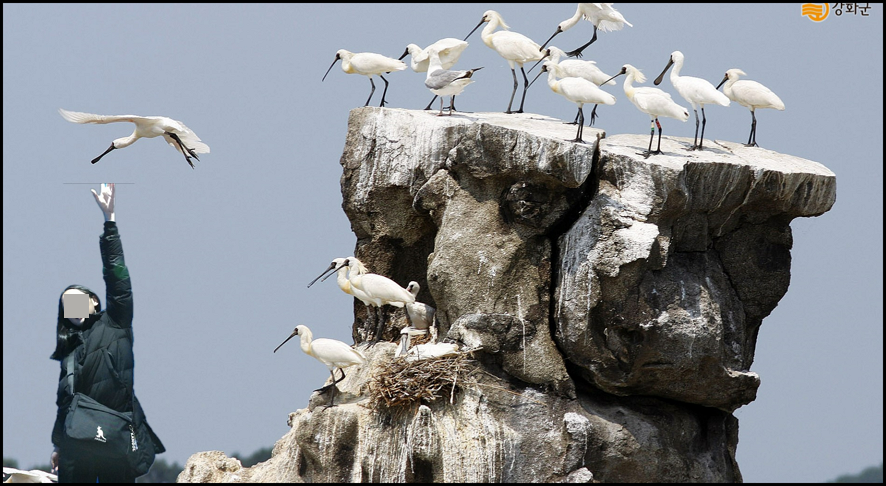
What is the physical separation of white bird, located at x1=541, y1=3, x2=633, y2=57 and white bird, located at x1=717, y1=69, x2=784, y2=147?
1384 mm

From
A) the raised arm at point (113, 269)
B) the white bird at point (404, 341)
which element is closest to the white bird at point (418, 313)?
the white bird at point (404, 341)

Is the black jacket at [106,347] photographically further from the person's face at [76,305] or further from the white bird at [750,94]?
the white bird at [750,94]

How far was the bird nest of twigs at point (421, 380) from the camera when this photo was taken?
37.9ft

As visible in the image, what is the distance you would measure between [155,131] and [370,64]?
259 cm

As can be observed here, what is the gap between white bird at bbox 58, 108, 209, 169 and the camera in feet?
40.5

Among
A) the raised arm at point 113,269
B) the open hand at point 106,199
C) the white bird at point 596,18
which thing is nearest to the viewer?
the open hand at point 106,199

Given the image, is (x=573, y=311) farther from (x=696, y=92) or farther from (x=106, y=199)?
(x=106, y=199)

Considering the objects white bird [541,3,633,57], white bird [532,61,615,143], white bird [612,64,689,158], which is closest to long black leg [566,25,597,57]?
white bird [541,3,633,57]

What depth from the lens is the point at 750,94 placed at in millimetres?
Result: 13078

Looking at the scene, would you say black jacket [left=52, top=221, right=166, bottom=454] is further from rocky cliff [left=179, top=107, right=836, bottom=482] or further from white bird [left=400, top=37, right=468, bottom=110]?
white bird [left=400, top=37, right=468, bottom=110]

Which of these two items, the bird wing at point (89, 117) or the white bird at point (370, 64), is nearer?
the bird wing at point (89, 117)

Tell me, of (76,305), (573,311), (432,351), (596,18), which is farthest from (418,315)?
(596,18)

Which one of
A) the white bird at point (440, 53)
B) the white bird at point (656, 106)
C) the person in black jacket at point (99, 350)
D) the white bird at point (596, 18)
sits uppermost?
the white bird at point (596, 18)

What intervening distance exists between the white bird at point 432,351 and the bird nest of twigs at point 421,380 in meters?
0.04
